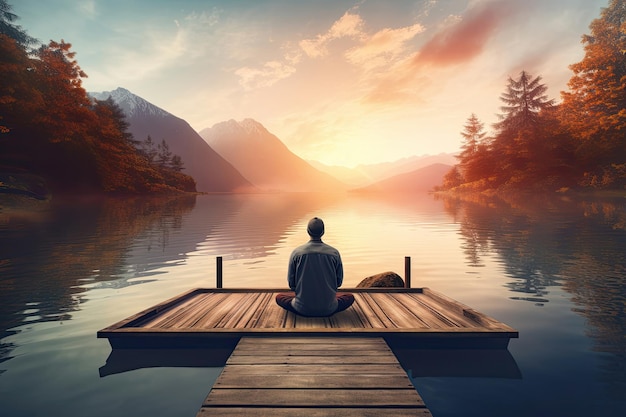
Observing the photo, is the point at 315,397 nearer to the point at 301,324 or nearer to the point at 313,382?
the point at 313,382

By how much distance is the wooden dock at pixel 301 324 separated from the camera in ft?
22.5

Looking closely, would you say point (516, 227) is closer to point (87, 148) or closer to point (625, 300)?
point (625, 300)

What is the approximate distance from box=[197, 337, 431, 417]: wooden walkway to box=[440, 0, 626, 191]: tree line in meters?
53.8

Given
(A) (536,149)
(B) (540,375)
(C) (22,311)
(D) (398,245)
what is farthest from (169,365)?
(A) (536,149)

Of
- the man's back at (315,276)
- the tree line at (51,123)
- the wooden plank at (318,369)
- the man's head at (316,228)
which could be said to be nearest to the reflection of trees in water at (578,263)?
the wooden plank at (318,369)

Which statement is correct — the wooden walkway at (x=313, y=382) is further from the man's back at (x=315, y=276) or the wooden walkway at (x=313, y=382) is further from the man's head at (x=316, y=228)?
the man's head at (x=316, y=228)

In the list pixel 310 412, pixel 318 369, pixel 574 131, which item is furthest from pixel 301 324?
pixel 574 131

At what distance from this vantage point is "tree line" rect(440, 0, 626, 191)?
47.0 metres

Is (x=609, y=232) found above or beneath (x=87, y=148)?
beneath

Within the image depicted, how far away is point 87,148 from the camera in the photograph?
52438mm

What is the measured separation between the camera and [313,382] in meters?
5.04

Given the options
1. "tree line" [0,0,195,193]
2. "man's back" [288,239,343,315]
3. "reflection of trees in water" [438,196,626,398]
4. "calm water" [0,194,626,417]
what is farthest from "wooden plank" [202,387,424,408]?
"tree line" [0,0,195,193]

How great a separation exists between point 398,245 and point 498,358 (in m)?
16.3

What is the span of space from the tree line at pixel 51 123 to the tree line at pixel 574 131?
230ft
